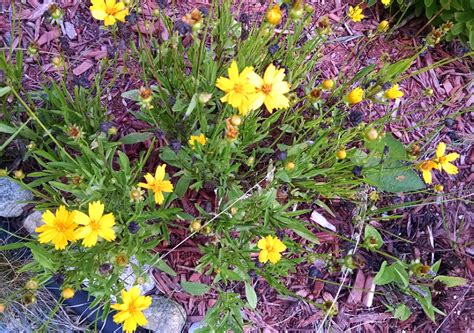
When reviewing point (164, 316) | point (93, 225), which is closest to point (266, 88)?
point (93, 225)

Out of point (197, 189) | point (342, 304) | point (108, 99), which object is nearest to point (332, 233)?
point (342, 304)

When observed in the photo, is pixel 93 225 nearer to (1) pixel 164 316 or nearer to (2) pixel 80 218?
(2) pixel 80 218

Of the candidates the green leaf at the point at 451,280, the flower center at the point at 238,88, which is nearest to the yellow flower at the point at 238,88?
the flower center at the point at 238,88

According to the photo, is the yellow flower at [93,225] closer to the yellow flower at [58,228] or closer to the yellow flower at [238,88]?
the yellow flower at [58,228]

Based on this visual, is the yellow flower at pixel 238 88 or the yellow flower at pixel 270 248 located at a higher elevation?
the yellow flower at pixel 238 88

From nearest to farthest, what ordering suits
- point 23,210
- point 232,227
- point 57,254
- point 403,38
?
point 57,254 < point 232,227 < point 23,210 < point 403,38

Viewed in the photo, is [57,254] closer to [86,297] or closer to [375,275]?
[86,297]

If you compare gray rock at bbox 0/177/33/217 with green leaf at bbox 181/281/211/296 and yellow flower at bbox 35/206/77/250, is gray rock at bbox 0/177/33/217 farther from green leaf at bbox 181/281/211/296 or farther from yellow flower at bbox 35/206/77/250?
green leaf at bbox 181/281/211/296
